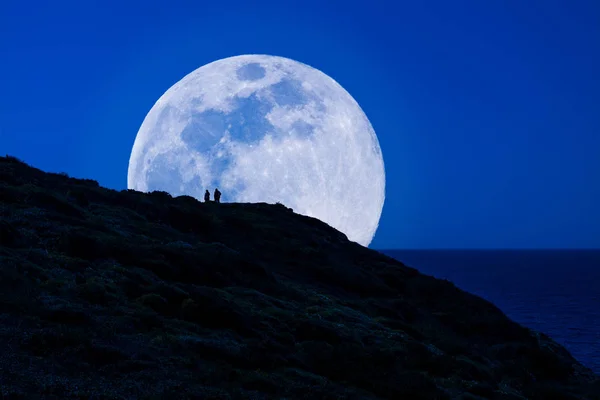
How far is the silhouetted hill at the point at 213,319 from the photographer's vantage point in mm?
14430

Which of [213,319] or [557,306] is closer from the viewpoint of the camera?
[213,319]

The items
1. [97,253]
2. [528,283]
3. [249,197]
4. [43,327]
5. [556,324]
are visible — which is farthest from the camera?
[528,283]

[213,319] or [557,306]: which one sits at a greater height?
[557,306]

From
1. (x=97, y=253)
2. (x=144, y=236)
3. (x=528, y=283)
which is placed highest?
(x=528, y=283)

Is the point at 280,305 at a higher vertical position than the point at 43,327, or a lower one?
higher

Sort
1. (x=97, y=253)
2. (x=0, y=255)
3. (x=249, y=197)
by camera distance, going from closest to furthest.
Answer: (x=0, y=255), (x=97, y=253), (x=249, y=197)

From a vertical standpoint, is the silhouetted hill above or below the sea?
below

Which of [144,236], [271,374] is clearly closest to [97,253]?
[144,236]

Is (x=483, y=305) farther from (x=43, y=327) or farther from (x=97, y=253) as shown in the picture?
(x=43, y=327)

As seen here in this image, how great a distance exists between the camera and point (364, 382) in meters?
17.2

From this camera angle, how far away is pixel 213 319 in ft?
63.4

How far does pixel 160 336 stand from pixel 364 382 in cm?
592

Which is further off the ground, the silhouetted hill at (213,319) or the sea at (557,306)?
the sea at (557,306)

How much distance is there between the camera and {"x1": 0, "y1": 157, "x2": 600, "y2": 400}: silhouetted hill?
14.4m
